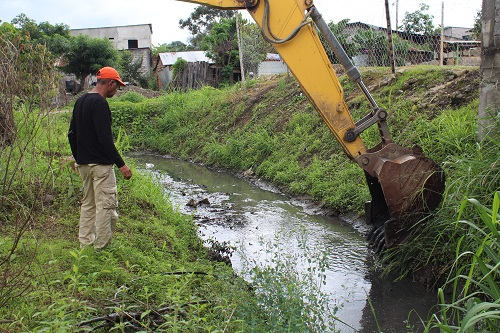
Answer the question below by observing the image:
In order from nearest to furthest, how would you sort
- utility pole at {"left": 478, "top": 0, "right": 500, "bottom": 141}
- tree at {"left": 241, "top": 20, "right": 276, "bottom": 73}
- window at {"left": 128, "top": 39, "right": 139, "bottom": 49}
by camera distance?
1. utility pole at {"left": 478, "top": 0, "right": 500, "bottom": 141}
2. tree at {"left": 241, "top": 20, "right": 276, "bottom": 73}
3. window at {"left": 128, "top": 39, "right": 139, "bottom": 49}

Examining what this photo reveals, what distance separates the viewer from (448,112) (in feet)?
28.7

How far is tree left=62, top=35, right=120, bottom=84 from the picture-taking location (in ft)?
98.3

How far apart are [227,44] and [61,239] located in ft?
72.6

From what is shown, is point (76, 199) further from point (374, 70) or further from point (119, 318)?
point (374, 70)

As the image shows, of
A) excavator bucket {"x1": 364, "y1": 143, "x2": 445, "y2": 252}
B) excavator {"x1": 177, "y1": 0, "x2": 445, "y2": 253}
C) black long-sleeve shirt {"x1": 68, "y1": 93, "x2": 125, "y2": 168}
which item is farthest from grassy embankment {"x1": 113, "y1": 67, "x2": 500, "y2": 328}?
black long-sleeve shirt {"x1": 68, "y1": 93, "x2": 125, "y2": 168}

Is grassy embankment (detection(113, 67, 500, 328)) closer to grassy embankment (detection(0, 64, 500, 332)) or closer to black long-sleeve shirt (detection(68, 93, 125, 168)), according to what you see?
grassy embankment (detection(0, 64, 500, 332))

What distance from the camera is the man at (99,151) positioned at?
5172 millimetres

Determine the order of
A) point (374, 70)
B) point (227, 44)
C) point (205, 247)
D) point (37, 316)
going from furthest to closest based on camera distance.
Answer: point (227, 44) → point (374, 70) → point (205, 247) → point (37, 316)

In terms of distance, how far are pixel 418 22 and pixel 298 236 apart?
850 centimetres

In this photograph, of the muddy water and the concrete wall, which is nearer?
the muddy water

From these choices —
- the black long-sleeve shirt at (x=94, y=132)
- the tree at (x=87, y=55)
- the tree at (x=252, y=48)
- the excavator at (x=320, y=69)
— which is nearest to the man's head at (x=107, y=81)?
the black long-sleeve shirt at (x=94, y=132)

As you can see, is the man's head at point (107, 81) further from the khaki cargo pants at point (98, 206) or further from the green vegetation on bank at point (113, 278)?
the khaki cargo pants at point (98, 206)

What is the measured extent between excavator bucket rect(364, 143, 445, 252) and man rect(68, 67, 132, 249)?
2618mm

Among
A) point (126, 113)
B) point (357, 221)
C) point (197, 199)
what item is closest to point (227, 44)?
point (126, 113)
